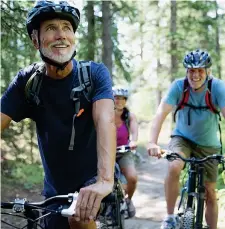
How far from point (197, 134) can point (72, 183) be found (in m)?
2.83

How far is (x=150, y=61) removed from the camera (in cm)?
2798

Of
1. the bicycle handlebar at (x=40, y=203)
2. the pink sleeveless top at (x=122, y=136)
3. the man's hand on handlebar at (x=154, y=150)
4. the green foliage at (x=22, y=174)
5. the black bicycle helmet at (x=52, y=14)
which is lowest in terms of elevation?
the green foliage at (x=22, y=174)

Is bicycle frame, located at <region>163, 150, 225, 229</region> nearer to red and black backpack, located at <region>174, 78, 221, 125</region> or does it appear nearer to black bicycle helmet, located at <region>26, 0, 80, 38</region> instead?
red and black backpack, located at <region>174, 78, 221, 125</region>

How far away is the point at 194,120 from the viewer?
5.43 meters

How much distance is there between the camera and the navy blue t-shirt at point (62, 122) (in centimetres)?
302

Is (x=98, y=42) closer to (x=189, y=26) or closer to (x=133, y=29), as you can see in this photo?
(x=189, y=26)

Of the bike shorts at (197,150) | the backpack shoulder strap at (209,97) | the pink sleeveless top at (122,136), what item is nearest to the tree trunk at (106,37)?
the pink sleeveless top at (122,136)

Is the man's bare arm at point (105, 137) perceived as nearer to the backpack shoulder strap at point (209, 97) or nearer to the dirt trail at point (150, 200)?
the backpack shoulder strap at point (209, 97)

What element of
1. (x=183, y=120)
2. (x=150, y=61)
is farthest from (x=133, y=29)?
(x=183, y=120)

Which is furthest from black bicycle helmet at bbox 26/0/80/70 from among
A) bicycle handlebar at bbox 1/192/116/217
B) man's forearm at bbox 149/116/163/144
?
man's forearm at bbox 149/116/163/144

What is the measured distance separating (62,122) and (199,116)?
2.85 meters

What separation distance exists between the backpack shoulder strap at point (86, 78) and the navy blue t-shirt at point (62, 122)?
0.03 metres

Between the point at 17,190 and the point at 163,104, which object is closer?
the point at 163,104

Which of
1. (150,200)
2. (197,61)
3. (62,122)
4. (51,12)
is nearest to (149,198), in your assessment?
(150,200)
